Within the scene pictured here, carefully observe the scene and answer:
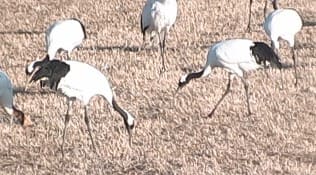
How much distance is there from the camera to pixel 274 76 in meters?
10.2

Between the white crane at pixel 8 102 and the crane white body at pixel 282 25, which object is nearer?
the white crane at pixel 8 102

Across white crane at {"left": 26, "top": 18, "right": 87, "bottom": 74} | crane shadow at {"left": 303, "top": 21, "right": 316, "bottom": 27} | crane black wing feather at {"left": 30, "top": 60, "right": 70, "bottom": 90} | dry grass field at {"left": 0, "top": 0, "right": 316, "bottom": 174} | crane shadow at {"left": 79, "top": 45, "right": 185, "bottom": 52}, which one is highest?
crane shadow at {"left": 303, "top": 21, "right": 316, "bottom": 27}

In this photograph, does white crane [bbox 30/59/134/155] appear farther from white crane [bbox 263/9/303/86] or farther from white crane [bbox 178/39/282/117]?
white crane [bbox 263/9/303/86]

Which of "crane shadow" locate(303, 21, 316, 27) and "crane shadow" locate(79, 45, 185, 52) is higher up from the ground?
"crane shadow" locate(303, 21, 316, 27)

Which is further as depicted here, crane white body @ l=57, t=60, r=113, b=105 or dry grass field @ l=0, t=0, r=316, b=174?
crane white body @ l=57, t=60, r=113, b=105

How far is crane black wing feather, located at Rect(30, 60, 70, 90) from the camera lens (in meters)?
7.80

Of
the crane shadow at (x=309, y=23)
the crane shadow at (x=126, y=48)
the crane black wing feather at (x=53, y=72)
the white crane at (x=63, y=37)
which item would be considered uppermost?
the crane shadow at (x=309, y=23)

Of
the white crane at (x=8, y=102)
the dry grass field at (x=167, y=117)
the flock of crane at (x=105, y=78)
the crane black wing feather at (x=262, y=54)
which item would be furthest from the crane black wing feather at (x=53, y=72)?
the crane black wing feather at (x=262, y=54)

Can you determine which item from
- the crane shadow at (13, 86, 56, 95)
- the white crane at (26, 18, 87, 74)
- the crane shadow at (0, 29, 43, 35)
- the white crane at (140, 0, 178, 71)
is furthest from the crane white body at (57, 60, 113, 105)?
the crane shadow at (0, 29, 43, 35)

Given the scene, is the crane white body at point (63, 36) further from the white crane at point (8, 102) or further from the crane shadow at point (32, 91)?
the white crane at point (8, 102)

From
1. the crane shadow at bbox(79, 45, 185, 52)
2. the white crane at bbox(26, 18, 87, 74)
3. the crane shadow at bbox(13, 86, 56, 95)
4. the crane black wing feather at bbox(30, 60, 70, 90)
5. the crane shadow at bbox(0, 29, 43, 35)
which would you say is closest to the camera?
the crane black wing feather at bbox(30, 60, 70, 90)

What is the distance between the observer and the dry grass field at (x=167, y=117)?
7.48 meters

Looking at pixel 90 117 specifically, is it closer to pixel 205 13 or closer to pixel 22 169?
pixel 22 169

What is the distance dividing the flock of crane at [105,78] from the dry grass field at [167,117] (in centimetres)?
21
